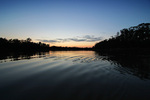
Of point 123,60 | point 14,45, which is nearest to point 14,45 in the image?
point 14,45

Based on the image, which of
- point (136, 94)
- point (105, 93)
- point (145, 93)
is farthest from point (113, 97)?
point (145, 93)

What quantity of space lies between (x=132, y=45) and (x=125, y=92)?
9564cm

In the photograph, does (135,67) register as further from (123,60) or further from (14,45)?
(14,45)

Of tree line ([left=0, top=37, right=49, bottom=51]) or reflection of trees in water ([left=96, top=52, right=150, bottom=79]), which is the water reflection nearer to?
reflection of trees in water ([left=96, top=52, right=150, bottom=79])

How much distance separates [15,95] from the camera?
384cm

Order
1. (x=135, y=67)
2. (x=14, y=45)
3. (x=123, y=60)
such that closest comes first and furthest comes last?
(x=135, y=67) → (x=123, y=60) → (x=14, y=45)

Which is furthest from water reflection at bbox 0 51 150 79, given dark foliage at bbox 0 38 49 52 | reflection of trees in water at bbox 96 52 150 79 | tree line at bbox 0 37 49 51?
tree line at bbox 0 37 49 51

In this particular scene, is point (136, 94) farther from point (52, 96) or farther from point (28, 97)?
point (28, 97)

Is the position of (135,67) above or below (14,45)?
below

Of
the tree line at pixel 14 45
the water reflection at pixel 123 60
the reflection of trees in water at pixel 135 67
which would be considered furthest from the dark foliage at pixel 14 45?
the reflection of trees in water at pixel 135 67

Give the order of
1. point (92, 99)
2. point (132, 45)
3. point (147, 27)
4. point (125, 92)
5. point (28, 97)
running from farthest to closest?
1. point (147, 27)
2. point (132, 45)
3. point (125, 92)
4. point (28, 97)
5. point (92, 99)

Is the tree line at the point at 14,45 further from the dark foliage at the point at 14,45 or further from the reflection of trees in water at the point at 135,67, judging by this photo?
the reflection of trees in water at the point at 135,67

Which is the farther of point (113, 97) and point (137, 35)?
point (137, 35)

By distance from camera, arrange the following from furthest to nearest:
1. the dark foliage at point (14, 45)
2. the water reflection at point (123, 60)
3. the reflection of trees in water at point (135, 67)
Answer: the dark foliage at point (14, 45) < the water reflection at point (123, 60) < the reflection of trees in water at point (135, 67)
